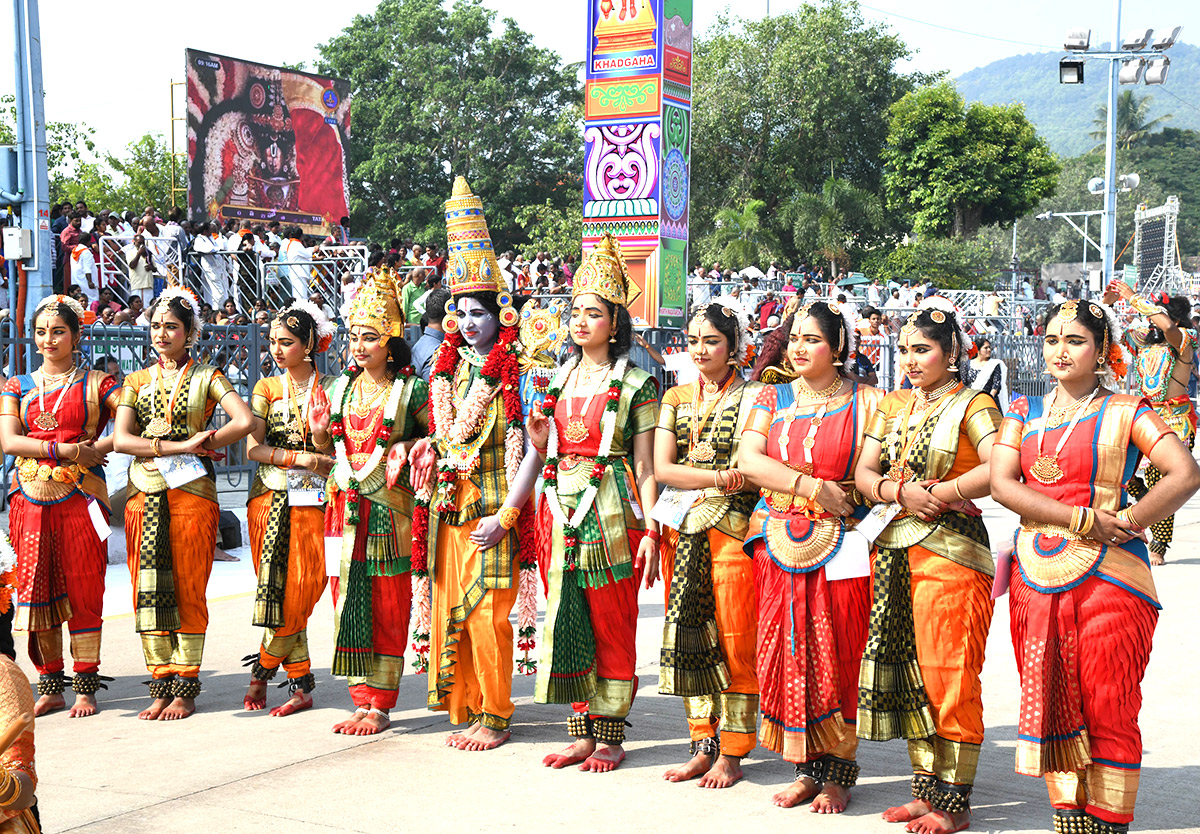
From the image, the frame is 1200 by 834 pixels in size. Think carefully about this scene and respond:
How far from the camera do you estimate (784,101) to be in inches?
1610

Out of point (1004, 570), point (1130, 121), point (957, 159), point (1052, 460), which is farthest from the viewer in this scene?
point (1130, 121)

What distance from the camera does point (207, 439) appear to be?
18.9 feet

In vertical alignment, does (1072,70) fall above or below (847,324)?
above

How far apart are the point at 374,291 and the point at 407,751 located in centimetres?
198

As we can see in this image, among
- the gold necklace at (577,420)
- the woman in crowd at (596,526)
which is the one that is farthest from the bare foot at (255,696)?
the gold necklace at (577,420)

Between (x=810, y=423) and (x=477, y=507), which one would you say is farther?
(x=477, y=507)

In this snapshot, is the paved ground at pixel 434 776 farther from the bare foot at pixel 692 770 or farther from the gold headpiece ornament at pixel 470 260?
the gold headpiece ornament at pixel 470 260

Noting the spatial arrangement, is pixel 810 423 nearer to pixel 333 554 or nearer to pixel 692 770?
pixel 692 770

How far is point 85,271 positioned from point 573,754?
1285cm

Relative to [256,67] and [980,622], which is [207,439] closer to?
[980,622]

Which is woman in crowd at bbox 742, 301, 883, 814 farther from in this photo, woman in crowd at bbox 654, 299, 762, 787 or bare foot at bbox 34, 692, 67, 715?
bare foot at bbox 34, 692, 67, 715

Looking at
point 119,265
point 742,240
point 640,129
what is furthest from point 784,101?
point 640,129

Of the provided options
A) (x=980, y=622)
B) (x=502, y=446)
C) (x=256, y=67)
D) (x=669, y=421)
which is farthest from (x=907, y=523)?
(x=256, y=67)

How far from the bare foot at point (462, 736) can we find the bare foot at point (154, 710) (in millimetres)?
1423
